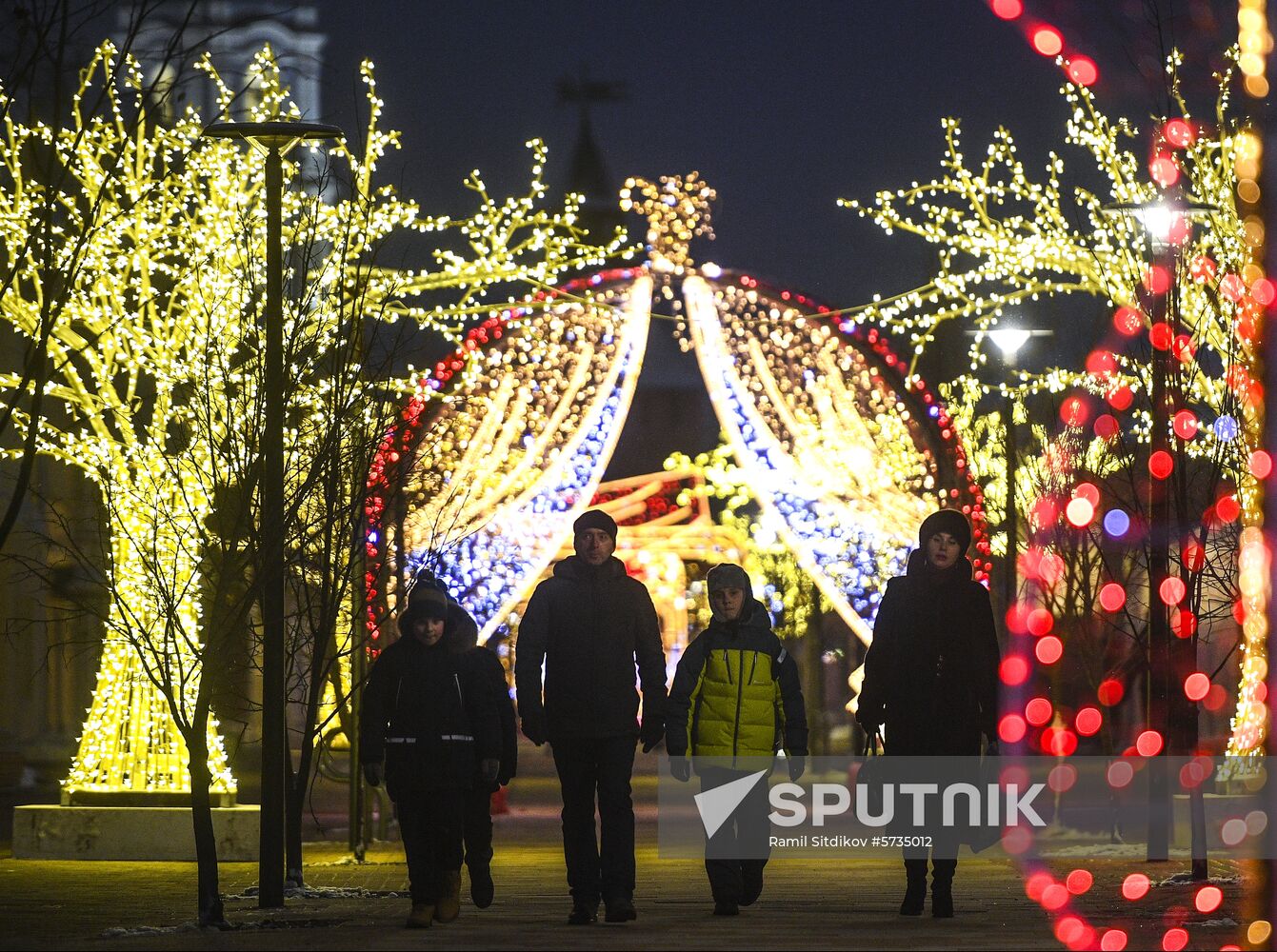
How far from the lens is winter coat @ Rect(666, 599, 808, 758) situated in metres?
11.2

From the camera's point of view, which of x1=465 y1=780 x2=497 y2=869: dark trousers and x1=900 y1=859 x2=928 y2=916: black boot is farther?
x1=465 y1=780 x2=497 y2=869: dark trousers

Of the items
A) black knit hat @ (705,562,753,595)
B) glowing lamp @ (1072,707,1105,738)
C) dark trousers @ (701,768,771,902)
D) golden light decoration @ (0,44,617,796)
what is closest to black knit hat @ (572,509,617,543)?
black knit hat @ (705,562,753,595)

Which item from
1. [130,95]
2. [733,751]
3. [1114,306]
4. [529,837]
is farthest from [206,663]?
[130,95]

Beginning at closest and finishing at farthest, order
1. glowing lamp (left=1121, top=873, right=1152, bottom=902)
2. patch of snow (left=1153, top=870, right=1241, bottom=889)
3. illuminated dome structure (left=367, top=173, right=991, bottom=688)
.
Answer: glowing lamp (left=1121, top=873, right=1152, bottom=902) → patch of snow (left=1153, top=870, right=1241, bottom=889) → illuminated dome structure (left=367, top=173, right=991, bottom=688)

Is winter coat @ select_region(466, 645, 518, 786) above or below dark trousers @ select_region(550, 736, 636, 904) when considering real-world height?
above

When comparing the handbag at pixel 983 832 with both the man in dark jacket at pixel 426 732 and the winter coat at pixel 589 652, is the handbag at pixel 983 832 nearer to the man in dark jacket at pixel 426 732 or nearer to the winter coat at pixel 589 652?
the winter coat at pixel 589 652

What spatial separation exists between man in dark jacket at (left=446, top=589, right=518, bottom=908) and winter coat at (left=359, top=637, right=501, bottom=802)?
0.12 m

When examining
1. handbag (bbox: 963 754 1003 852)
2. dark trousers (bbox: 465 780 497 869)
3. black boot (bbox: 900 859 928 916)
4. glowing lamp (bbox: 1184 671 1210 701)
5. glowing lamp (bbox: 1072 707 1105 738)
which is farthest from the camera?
glowing lamp (bbox: 1072 707 1105 738)

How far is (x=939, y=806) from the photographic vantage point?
1048cm

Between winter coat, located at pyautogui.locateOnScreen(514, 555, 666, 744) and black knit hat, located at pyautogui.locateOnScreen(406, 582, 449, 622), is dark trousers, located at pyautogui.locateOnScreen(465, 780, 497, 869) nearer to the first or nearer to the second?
winter coat, located at pyautogui.locateOnScreen(514, 555, 666, 744)

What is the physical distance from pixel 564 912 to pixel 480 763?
121 cm

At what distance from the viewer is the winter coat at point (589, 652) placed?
10773mm

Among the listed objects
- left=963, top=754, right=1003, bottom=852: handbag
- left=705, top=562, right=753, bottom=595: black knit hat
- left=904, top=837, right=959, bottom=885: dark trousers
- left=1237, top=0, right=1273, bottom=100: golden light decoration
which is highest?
left=1237, top=0, right=1273, bottom=100: golden light decoration

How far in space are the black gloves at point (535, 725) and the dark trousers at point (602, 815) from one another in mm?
130
